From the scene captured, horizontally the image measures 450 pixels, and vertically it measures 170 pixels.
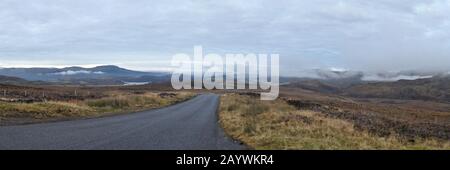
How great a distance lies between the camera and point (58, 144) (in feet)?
56.2
